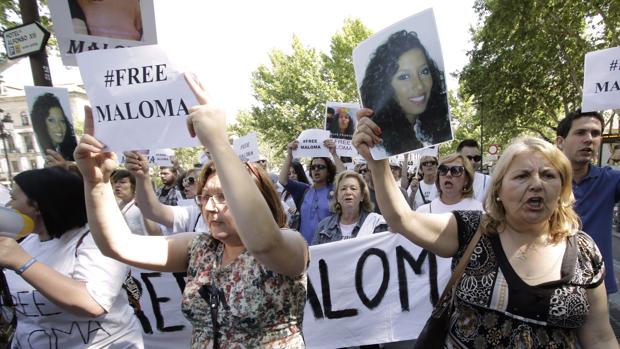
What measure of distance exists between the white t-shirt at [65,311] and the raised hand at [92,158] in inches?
17.3

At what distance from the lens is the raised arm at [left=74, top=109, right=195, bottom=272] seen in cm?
157

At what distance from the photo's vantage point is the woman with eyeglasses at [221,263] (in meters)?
1.45

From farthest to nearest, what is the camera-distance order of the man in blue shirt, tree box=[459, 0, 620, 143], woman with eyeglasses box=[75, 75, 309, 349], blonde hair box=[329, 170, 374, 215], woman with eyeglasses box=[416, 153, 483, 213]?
tree box=[459, 0, 620, 143] < blonde hair box=[329, 170, 374, 215] < woman with eyeglasses box=[416, 153, 483, 213] < the man in blue shirt < woman with eyeglasses box=[75, 75, 309, 349]

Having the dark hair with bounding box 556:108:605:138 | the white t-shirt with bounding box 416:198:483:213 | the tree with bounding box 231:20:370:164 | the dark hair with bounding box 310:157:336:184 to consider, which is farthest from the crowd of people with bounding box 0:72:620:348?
the tree with bounding box 231:20:370:164

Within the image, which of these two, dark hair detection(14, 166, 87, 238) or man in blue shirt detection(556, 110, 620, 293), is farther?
man in blue shirt detection(556, 110, 620, 293)

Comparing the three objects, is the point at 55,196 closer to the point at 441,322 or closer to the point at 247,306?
the point at 247,306

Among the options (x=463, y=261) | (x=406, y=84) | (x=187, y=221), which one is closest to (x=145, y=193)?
(x=187, y=221)

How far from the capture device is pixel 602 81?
288cm

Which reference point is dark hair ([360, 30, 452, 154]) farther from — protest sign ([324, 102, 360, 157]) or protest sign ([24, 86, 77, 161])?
protest sign ([324, 102, 360, 157])

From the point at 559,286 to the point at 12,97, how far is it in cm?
6721

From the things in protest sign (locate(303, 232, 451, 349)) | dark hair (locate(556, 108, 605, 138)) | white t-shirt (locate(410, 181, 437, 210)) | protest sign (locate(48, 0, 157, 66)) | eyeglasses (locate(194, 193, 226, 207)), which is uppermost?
protest sign (locate(48, 0, 157, 66))

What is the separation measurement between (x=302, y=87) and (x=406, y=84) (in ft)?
97.7

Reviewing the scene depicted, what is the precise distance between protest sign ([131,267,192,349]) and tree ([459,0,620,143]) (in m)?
13.7

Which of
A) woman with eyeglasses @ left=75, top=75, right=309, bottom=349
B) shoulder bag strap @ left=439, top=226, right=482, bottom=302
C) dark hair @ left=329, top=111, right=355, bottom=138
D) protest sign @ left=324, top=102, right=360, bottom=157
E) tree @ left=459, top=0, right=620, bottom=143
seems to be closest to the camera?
woman with eyeglasses @ left=75, top=75, right=309, bottom=349
